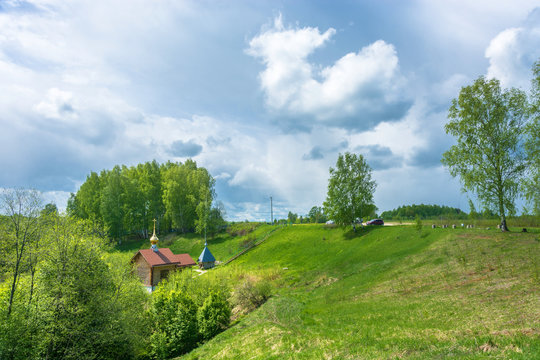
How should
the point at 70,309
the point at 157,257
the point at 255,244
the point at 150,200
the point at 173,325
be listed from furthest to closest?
the point at 150,200 < the point at 255,244 < the point at 157,257 < the point at 173,325 < the point at 70,309

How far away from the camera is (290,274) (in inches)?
1633

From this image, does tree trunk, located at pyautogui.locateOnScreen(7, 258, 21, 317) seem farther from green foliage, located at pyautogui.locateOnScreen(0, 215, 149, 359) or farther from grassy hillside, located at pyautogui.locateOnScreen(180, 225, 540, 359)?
grassy hillside, located at pyautogui.locateOnScreen(180, 225, 540, 359)

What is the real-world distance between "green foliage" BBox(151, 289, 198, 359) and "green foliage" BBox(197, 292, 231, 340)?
681mm

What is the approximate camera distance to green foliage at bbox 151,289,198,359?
2544 cm

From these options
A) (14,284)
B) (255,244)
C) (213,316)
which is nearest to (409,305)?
(213,316)

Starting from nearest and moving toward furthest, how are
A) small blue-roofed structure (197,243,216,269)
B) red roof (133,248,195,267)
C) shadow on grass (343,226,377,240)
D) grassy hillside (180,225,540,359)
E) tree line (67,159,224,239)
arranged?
grassy hillside (180,225,540,359) → red roof (133,248,195,267) → shadow on grass (343,226,377,240) → small blue-roofed structure (197,243,216,269) → tree line (67,159,224,239)

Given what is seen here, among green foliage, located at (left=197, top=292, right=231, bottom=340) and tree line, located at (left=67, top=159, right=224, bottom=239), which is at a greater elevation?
tree line, located at (left=67, top=159, right=224, bottom=239)

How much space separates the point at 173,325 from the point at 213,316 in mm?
3495

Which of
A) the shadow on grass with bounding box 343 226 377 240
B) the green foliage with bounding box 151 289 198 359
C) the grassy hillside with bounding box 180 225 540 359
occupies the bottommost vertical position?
the green foliage with bounding box 151 289 198 359

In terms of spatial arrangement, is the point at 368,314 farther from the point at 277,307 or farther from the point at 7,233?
the point at 7,233

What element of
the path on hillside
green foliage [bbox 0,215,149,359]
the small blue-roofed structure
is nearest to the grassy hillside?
green foliage [bbox 0,215,149,359]

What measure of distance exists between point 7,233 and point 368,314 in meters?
30.3

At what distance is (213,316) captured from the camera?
86.9 ft

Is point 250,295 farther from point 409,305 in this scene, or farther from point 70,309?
point 409,305
